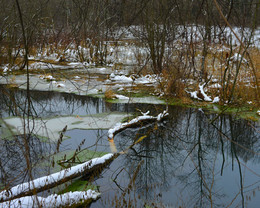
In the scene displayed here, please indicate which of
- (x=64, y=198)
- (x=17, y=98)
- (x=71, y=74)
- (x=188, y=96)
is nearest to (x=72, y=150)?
(x=64, y=198)

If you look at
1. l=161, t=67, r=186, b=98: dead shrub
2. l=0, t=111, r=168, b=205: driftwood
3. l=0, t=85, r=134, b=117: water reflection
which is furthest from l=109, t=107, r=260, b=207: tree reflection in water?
l=0, t=85, r=134, b=117: water reflection

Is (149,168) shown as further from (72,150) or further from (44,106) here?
(44,106)

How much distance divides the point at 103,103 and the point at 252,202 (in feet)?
13.4

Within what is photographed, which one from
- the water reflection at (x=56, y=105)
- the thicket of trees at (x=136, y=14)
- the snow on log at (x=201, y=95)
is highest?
the thicket of trees at (x=136, y=14)

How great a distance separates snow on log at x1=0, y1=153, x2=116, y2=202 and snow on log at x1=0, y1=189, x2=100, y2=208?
0.23ft

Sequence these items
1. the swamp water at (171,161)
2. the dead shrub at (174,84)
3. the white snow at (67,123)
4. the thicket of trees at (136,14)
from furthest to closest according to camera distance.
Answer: the dead shrub at (174,84)
the white snow at (67,123)
the swamp water at (171,161)
the thicket of trees at (136,14)

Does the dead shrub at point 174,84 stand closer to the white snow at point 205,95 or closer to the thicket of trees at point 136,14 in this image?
the white snow at point 205,95

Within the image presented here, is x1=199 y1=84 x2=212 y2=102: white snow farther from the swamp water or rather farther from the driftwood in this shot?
the driftwood

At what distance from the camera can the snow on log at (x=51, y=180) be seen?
2.49 metres

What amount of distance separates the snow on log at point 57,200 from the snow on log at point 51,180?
0.07 m

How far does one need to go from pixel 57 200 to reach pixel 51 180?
328 mm

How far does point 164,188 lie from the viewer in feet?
10.2

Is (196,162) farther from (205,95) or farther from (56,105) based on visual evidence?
(56,105)

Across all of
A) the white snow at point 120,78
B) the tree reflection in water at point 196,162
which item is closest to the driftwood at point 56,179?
the tree reflection in water at point 196,162
